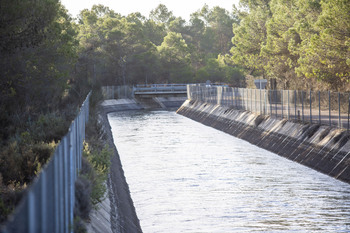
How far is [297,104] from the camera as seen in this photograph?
33.8 m

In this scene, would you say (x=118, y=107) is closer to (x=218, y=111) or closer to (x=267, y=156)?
(x=218, y=111)

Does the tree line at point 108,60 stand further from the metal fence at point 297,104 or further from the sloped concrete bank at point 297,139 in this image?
the sloped concrete bank at point 297,139

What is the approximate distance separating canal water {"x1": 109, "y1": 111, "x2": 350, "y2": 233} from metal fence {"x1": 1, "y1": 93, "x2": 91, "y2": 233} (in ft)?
23.0

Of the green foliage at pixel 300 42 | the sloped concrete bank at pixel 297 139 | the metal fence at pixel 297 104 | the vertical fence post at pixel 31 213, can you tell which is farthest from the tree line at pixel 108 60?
the vertical fence post at pixel 31 213

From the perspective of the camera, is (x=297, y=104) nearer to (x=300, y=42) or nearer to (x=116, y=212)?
(x=300, y=42)

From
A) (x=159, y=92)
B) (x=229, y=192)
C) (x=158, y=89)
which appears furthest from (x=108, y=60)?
(x=229, y=192)

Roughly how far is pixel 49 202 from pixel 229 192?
15.0 m

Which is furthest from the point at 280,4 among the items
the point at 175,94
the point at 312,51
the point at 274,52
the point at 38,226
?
the point at 38,226

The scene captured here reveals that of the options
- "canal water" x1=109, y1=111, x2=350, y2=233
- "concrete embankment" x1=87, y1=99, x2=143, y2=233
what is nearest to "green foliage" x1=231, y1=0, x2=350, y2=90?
"canal water" x1=109, y1=111, x2=350, y2=233

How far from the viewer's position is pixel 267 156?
103 ft

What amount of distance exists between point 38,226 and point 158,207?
1306 cm

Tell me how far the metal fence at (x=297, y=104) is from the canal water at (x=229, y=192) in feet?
9.66

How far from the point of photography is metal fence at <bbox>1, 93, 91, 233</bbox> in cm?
481

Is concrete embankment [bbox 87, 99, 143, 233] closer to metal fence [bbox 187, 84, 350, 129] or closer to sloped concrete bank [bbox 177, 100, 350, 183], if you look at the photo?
sloped concrete bank [bbox 177, 100, 350, 183]
